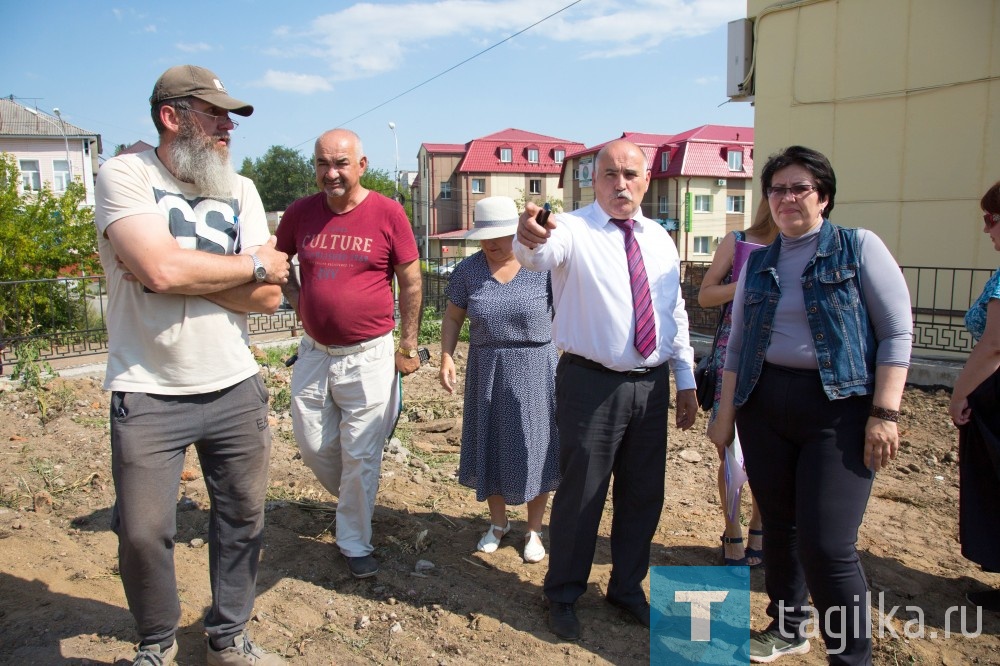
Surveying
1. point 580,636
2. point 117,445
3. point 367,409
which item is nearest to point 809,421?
point 580,636

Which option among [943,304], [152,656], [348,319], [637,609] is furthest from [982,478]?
[943,304]

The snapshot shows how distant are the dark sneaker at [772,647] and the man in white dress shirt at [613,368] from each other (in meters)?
0.46

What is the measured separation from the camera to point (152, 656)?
2484 mm

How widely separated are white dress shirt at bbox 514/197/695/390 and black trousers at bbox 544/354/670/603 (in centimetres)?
11

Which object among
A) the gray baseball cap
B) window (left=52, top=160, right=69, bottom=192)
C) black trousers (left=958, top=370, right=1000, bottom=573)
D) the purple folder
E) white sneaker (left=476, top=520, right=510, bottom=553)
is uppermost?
window (left=52, top=160, right=69, bottom=192)

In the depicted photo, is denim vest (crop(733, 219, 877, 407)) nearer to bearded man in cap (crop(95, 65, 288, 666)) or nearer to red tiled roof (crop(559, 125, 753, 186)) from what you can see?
bearded man in cap (crop(95, 65, 288, 666))

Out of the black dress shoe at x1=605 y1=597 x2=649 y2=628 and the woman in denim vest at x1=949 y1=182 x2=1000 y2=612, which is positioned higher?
the woman in denim vest at x1=949 y1=182 x2=1000 y2=612

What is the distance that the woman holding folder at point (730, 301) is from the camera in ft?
11.5

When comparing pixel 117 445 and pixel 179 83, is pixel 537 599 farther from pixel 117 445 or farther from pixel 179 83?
pixel 179 83

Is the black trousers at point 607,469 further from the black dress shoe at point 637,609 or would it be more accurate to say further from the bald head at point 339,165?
the bald head at point 339,165

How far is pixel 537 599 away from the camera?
3.38 meters

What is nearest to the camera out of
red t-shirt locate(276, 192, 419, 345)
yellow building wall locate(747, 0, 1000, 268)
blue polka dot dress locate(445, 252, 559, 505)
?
red t-shirt locate(276, 192, 419, 345)

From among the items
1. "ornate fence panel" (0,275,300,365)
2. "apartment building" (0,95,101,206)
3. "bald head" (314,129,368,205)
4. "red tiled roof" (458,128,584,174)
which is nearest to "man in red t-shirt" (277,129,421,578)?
"bald head" (314,129,368,205)

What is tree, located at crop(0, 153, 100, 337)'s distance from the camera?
32.0ft
